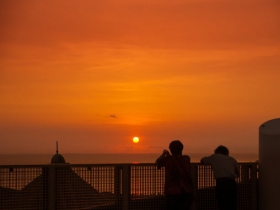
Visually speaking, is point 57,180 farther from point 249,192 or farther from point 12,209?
point 249,192

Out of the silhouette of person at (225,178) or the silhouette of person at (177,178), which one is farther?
the silhouette of person at (225,178)

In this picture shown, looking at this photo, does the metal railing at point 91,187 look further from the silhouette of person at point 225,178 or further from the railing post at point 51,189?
the silhouette of person at point 225,178

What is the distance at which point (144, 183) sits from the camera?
1166 centimetres

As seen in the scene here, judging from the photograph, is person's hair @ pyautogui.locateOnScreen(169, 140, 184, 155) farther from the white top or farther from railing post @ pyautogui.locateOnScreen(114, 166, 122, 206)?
railing post @ pyautogui.locateOnScreen(114, 166, 122, 206)

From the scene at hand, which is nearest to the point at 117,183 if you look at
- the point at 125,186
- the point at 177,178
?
the point at 125,186

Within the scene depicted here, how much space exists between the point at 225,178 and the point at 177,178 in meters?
1.03

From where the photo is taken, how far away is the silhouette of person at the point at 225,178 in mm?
11011

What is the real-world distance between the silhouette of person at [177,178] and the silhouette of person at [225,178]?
772 mm

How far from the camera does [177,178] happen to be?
Result: 10.5 m

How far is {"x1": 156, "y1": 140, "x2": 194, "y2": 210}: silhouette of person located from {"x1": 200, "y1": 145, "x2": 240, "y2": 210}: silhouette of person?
772mm

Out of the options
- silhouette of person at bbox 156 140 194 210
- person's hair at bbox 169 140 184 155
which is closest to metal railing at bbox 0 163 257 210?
silhouette of person at bbox 156 140 194 210

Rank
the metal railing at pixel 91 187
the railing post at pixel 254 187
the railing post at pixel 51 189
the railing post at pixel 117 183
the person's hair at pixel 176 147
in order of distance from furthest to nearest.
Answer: the railing post at pixel 254 187, the railing post at pixel 117 183, the railing post at pixel 51 189, the metal railing at pixel 91 187, the person's hair at pixel 176 147

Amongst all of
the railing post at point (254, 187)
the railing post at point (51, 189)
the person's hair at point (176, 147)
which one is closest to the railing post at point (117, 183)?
the railing post at point (51, 189)

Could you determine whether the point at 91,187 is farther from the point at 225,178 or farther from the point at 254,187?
the point at 254,187
